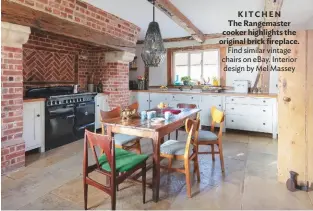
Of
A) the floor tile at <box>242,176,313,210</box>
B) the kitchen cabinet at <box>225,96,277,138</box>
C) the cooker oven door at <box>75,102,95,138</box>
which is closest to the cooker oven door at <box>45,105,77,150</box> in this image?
the cooker oven door at <box>75,102,95,138</box>

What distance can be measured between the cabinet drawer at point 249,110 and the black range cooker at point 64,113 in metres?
3.07

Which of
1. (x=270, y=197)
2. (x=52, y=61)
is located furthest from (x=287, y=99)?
(x=52, y=61)

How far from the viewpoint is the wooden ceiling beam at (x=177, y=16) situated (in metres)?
3.15

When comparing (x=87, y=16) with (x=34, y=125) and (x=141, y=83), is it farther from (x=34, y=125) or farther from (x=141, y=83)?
(x=141, y=83)

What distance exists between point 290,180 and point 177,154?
130 centimetres

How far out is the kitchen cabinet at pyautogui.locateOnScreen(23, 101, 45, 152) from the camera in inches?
130

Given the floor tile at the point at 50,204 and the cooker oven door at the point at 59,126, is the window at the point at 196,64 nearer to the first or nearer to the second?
the cooker oven door at the point at 59,126

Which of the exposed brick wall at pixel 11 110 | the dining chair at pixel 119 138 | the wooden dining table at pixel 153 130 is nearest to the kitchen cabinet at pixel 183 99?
the dining chair at pixel 119 138

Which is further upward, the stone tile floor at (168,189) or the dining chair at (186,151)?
the dining chair at (186,151)

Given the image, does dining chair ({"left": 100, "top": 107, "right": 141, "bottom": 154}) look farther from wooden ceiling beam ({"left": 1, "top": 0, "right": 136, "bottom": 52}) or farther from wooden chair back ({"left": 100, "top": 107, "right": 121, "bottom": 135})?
wooden ceiling beam ({"left": 1, "top": 0, "right": 136, "bottom": 52})

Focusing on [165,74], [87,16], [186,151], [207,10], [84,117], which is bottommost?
[186,151]

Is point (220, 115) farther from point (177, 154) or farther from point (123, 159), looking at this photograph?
point (123, 159)

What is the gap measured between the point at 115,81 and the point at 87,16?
166cm

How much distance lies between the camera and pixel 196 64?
596 cm
